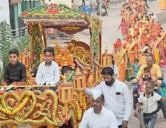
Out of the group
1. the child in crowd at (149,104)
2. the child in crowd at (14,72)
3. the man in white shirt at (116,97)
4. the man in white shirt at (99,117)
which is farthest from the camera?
the child in crowd at (14,72)

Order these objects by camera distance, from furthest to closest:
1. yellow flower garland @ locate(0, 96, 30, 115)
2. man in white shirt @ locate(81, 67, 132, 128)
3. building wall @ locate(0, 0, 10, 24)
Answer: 1. building wall @ locate(0, 0, 10, 24)
2. yellow flower garland @ locate(0, 96, 30, 115)
3. man in white shirt @ locate(81, 67, 132, 128)

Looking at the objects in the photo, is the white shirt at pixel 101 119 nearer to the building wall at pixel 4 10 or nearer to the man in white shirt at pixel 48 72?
the man in white shirt at pixel 48 72

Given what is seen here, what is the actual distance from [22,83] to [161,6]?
30178mm

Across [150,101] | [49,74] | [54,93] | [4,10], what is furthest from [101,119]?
[4,10]

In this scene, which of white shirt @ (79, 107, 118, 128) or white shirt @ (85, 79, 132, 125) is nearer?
white shirt @ (79, 107, 118, 128)

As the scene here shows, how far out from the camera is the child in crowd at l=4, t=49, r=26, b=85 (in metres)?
10.9

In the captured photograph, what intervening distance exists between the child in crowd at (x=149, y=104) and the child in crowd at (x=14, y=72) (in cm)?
201

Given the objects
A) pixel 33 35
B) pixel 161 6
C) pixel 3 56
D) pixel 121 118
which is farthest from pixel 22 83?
pixel 161 6

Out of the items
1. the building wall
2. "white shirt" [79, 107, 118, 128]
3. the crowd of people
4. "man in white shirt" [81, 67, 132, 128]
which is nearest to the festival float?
the crowd of people

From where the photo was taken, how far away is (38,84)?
10.5m

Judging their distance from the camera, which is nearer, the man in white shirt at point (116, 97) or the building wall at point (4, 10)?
the man in white shirt at point (116, 97)

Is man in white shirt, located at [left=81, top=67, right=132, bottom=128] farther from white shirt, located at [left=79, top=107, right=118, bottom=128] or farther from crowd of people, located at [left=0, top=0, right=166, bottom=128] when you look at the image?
white shirt, located at [left=79, top=107, right=118, bottom=128]

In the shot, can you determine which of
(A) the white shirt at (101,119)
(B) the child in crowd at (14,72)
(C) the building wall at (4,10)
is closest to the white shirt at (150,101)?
(B) the child in crowd at (14,72)

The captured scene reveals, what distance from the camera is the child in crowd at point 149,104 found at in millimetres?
10383
